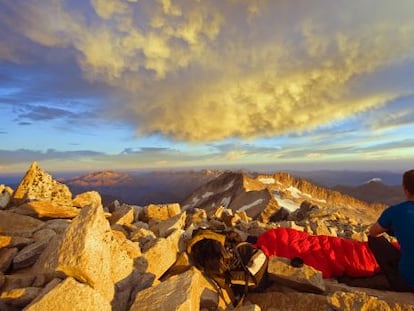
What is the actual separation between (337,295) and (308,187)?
170ft

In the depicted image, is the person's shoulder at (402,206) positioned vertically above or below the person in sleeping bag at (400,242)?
above

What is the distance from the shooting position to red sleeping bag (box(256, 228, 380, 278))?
7.52 meters

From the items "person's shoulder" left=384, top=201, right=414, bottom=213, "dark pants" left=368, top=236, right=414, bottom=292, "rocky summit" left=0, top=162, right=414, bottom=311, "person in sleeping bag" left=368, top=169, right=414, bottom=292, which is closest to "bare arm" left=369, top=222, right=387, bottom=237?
"person in sleeping bag" left=368, top=169, right=414, bottom=292

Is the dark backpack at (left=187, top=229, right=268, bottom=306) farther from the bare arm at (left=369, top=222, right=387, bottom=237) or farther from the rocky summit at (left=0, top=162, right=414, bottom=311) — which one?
the bare arm at (left=369, top=222, right=387, bottom=237)

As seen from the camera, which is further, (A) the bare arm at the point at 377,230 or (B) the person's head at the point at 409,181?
(A) the bare arm at the point at 377,230

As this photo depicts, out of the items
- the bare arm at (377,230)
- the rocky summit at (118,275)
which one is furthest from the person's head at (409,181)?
the rocky summit at (118,275)

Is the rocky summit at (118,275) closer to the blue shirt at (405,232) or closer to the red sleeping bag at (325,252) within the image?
the red sleeping bag at (325,252)

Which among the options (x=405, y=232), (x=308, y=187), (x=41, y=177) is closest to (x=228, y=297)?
(x=405, y=232)

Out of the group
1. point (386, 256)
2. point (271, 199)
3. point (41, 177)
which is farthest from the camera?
point (271, 199)

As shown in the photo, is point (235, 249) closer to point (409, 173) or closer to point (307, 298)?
point (307, 298)

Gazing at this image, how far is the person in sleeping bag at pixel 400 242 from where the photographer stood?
6.28m

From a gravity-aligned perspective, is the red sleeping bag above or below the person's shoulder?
below

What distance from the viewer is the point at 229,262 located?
6.37 m

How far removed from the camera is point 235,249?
6.64 meters
